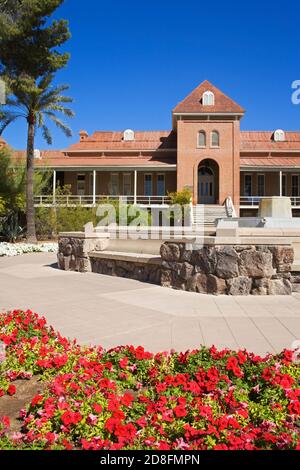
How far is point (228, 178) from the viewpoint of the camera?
34219mm

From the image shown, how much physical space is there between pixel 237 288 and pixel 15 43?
21311mm

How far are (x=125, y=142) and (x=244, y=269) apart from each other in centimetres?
3373

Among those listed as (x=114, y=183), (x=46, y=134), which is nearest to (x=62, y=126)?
(x=46, y=134)

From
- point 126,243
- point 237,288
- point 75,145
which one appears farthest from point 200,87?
point 237,288

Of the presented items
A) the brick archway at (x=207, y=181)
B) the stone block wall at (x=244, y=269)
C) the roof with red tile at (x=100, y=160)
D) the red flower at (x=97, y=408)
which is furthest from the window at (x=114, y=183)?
the red flower at (x=97, y=408)

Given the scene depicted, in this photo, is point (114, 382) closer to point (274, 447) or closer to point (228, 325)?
point (274, 447)

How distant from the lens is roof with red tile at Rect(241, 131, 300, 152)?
123ft

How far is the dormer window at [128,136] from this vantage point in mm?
39844

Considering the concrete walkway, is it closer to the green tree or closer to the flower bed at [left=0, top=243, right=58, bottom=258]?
the flower bed at [left=0, top=243, right=58, bottom=258]

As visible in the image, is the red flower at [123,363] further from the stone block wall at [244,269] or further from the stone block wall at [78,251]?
the stone block wall at [78,251]

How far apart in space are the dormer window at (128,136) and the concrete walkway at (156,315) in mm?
32380

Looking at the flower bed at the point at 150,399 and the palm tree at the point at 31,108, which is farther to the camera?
the palm tree at the point at 31,108

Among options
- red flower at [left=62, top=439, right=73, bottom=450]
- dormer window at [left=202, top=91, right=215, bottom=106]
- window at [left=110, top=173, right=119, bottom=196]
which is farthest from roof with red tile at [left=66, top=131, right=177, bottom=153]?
red flower at [left=62, top=439, right=73, bottom=450]

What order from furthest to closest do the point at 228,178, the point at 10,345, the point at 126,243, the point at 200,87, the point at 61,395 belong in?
the point at 200,87
the point at 228,178
the point at 126,243
the point at 10,345
the point at 61,395
